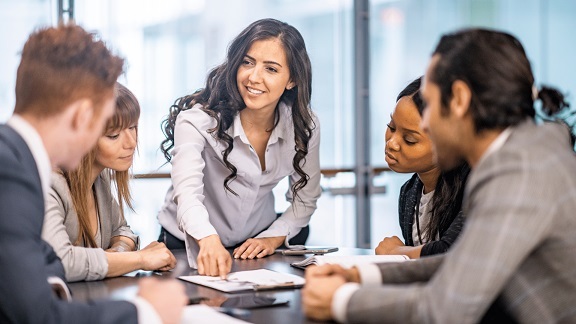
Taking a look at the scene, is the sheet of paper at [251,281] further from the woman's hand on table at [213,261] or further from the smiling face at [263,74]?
the smiling face at [263,74]

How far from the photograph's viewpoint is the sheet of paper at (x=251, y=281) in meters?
1.91

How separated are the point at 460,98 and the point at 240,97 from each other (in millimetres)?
1475

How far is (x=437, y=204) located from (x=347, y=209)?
3.18m

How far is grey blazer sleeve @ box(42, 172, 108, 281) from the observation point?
6.55ft

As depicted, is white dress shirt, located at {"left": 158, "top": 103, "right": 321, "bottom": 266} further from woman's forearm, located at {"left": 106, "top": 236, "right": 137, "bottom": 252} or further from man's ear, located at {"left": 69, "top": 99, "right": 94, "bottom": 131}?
man's ear, located at {"left": 69, "top": 99, "right": 94, "bottom": 131}

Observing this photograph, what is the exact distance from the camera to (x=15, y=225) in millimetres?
1294

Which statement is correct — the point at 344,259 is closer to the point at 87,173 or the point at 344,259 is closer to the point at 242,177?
the point at 242,177

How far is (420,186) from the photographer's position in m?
2.59

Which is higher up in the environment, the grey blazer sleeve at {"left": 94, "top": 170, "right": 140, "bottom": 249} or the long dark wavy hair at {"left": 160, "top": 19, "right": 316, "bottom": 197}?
the long dark wavy hair at {"left": 160, "top": 19, "right": 316, "bottom": 197}

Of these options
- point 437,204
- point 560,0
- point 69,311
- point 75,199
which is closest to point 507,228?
point 69,311

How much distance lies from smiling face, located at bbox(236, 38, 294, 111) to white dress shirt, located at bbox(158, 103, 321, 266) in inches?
4.7

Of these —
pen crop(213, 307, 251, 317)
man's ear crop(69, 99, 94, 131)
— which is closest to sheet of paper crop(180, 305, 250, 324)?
pen crop(213, 307, 251, 317)

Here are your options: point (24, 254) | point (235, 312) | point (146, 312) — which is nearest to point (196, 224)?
point (235, 312)

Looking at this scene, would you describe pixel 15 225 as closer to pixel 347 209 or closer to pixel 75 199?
pixel 75 199
